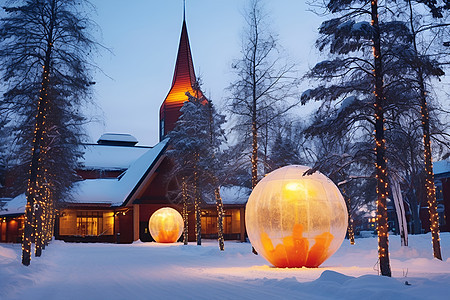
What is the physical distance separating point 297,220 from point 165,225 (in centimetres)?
2417

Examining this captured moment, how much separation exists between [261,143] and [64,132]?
29.2 feet

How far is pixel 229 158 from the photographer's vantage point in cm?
2320

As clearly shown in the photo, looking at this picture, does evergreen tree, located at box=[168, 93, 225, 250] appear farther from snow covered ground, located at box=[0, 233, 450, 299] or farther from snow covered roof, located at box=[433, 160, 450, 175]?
snow covered roof, located at box=[433, 160, 450, 175]

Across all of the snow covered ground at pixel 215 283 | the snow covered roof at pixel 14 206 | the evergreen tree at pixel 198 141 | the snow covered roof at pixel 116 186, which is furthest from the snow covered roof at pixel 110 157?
the snow covered ground at pixel 215 283

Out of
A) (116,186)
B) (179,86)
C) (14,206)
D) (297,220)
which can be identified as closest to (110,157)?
(116,186)

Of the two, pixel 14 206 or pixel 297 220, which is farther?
pixel 14 206

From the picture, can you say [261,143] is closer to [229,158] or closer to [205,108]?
[229,158]

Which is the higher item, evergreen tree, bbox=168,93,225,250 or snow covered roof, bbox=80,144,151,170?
snow covered roof, bbox=80,144,151,170

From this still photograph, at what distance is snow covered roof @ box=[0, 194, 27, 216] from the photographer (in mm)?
40125

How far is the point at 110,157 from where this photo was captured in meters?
53.3

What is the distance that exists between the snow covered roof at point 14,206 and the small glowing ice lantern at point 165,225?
1190 cm

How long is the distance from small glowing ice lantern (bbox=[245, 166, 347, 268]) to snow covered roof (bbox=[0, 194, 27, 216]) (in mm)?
30874

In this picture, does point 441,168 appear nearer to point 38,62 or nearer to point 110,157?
point 110,157

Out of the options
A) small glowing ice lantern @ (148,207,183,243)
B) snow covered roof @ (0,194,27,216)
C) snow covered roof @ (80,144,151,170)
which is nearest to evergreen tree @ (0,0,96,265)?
small glowing ice lantern @ (148,207,183,243)
